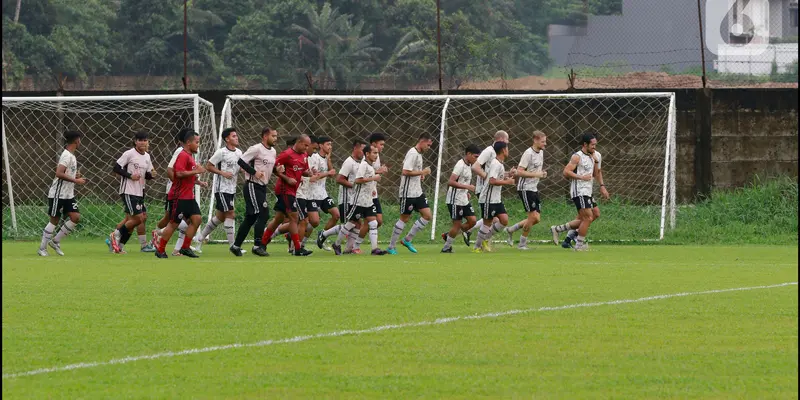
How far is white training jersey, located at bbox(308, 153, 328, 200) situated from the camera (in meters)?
19.1

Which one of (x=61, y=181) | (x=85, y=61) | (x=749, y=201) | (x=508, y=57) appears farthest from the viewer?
(x=508, y=57)

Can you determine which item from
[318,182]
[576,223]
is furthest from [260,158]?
[576,223]

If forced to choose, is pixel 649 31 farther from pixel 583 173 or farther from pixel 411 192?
pixel 411 192

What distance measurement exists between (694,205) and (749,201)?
4.28ft

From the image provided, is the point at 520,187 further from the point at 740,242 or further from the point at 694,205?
the point at 694,205

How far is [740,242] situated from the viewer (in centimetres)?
2119

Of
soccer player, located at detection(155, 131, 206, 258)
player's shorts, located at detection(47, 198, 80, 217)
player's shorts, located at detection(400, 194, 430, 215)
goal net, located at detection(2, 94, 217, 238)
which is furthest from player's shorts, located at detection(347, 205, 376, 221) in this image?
goal net, located at detection(2, 94, 217, 238)

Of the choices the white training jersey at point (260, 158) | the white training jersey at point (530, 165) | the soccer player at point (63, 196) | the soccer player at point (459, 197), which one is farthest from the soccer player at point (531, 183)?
the soccer player at point (63, 196)

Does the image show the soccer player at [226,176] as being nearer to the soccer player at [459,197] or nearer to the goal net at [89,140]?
the soccer player at [459,197]

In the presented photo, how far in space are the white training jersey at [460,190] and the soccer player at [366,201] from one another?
46.2 inches

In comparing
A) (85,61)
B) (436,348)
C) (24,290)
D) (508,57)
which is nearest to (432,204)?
(24,290)

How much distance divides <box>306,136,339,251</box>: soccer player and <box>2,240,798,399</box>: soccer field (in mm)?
3498

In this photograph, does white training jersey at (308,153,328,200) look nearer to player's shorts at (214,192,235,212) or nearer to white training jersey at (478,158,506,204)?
player's shorts at (214,192,235,212)

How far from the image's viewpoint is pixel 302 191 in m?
18.7
